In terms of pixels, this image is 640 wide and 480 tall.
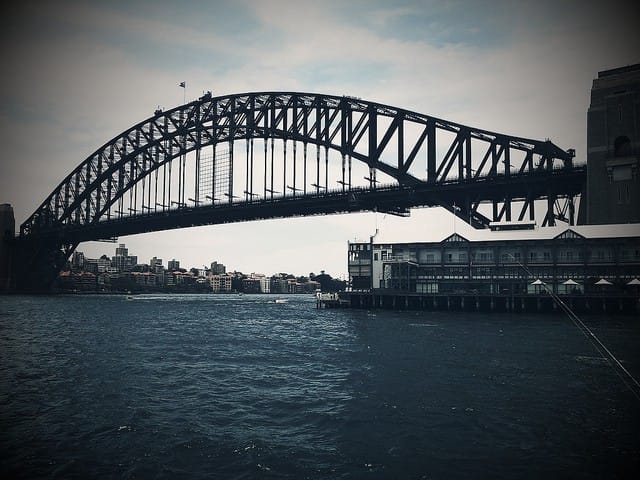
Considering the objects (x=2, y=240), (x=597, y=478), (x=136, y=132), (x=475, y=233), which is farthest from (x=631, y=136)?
(x=2, y=240)

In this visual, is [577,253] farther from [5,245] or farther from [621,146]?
[5,245]

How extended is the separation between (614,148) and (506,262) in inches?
929

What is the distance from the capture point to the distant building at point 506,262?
237ft

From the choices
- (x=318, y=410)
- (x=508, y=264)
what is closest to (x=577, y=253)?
(x=508, y=264)

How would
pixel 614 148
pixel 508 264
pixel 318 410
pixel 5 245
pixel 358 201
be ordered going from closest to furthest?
pixel 318 410 → pixel 614 148 → pixel 508 264 → pixel 358 201 → pixel 5 245

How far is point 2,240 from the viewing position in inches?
5625

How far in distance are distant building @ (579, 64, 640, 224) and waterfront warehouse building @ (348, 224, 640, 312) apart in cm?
333

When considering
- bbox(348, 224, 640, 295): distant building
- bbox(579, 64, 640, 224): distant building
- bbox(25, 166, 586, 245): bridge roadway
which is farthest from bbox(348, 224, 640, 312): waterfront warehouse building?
bbox(25, 166, 586, 245): bridge roadway

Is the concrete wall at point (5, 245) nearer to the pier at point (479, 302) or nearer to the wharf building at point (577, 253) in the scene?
the pier at point (479, 302)

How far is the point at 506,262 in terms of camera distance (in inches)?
3130

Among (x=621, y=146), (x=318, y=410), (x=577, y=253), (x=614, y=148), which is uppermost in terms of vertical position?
(x=621, y=146)

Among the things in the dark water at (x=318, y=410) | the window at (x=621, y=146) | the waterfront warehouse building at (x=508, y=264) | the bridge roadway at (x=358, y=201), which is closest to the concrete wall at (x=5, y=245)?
the bridge roadway at (x=358, y=201)

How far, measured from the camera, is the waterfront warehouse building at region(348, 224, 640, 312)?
72.0 metres

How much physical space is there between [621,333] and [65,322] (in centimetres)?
6109
